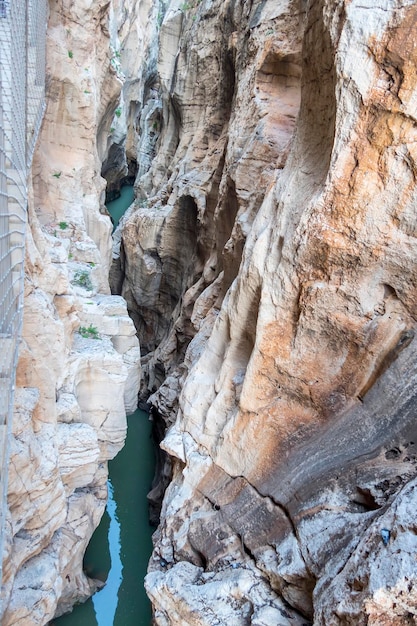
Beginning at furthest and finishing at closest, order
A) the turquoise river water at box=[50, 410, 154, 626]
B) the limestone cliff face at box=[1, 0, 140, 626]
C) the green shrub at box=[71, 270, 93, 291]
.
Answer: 1. the green shrub at box=[71, 270, 93, 291]
2. the turquoise river water at box=[50, 410, 154, 626]
3. the limestone cliff face at box=[1, 0, 140, 626]

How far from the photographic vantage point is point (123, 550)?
298 inches

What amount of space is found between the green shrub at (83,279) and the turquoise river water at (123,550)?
414 centimetres

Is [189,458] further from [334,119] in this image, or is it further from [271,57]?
[271,57]

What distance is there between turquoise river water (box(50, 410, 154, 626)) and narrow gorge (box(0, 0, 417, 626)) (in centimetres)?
24

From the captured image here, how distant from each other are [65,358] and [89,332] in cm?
116

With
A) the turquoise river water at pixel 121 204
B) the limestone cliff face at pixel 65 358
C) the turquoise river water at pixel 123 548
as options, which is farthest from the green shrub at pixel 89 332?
the turquoise river water at pixel 121 204

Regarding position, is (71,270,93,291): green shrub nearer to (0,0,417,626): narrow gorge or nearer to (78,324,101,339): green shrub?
(0,0,417,626): narrow gorge

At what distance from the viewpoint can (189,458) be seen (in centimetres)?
522

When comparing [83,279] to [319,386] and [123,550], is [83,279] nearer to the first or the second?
[123,550]

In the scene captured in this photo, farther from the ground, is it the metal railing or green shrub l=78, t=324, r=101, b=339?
the metal railing

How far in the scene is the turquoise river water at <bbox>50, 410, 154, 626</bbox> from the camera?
6422 mm

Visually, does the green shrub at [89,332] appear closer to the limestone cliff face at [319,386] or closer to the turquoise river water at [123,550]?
the limestone cliff face at [319,386]

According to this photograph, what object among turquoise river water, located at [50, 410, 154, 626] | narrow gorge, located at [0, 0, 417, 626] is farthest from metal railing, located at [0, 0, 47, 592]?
turquoise river water, located at [50, 410, 154, 626]

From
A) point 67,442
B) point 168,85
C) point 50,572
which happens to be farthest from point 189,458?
point 168,85
